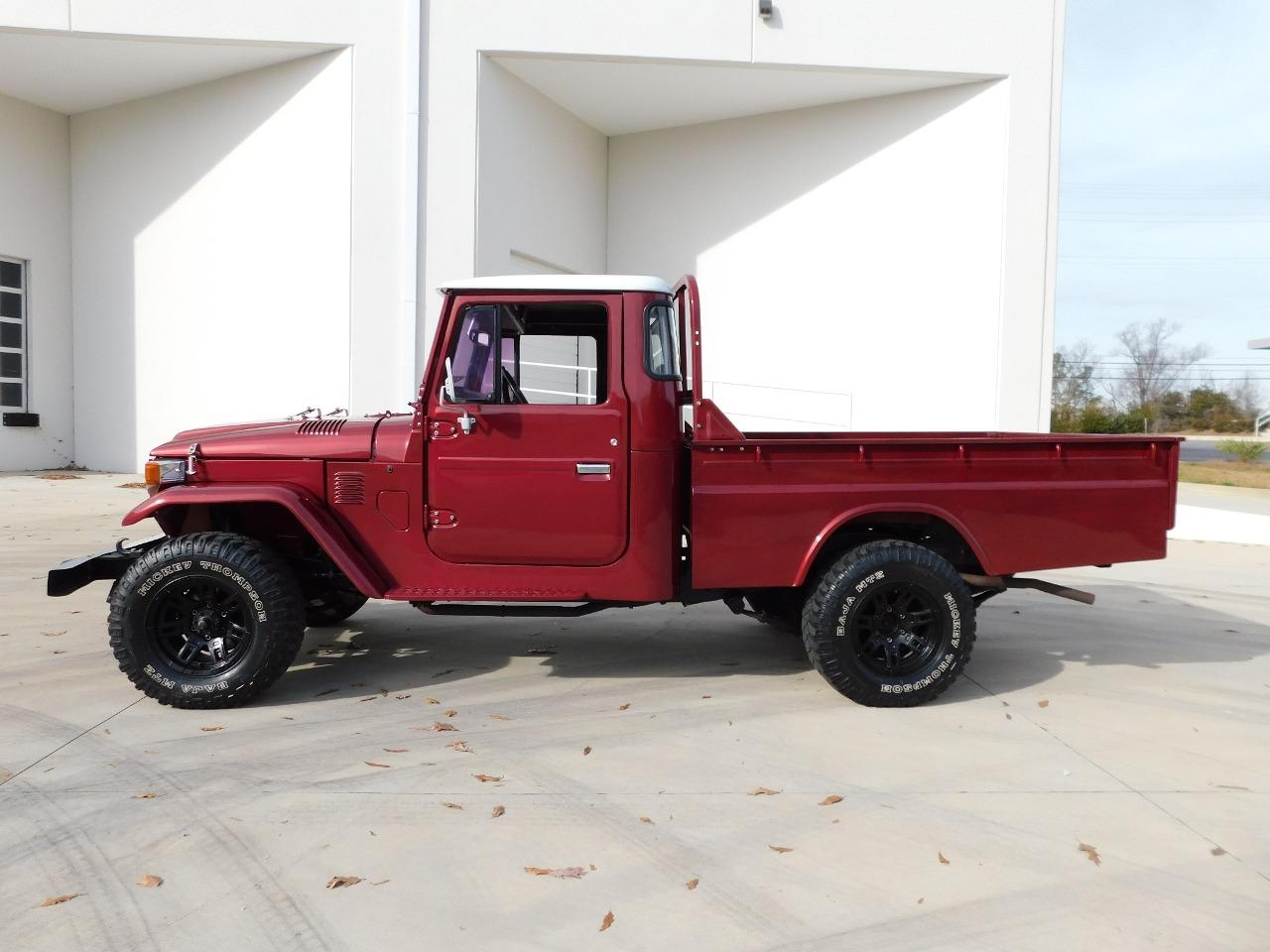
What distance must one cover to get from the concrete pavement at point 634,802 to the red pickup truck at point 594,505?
0.39 metres

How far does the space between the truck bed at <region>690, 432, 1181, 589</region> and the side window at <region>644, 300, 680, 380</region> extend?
41cm

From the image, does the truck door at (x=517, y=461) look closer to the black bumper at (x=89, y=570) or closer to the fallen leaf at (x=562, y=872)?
the black bumper at (x=89, y=570)

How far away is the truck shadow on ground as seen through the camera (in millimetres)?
4871

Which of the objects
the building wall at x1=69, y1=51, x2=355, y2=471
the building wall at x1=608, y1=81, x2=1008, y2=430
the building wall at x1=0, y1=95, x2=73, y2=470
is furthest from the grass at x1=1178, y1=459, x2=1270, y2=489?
the building wall at x1=0, y1=95, x2=73, y2=470

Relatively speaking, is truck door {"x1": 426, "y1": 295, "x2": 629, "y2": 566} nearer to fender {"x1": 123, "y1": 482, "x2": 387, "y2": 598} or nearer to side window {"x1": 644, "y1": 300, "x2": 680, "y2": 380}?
side window {"x1": 644, "y1": 300, "x2": 680, "y2": 380}

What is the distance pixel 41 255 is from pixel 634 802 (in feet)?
56.0

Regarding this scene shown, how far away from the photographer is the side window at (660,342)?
4.34 m

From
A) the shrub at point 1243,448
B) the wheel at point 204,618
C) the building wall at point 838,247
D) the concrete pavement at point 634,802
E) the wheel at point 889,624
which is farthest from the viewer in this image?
the shrub at point 1243,448

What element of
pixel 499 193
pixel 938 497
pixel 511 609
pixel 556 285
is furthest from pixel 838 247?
pixel 511 609

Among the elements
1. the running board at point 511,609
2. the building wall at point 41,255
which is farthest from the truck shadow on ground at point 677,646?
the building wall at point 41,255

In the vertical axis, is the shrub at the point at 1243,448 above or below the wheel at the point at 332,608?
above

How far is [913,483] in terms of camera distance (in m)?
4.39

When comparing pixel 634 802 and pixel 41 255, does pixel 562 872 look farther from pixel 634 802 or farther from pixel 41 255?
pixel 41 255

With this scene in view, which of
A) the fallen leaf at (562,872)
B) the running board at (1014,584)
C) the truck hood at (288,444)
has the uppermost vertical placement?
the truck hood at (288,444)
